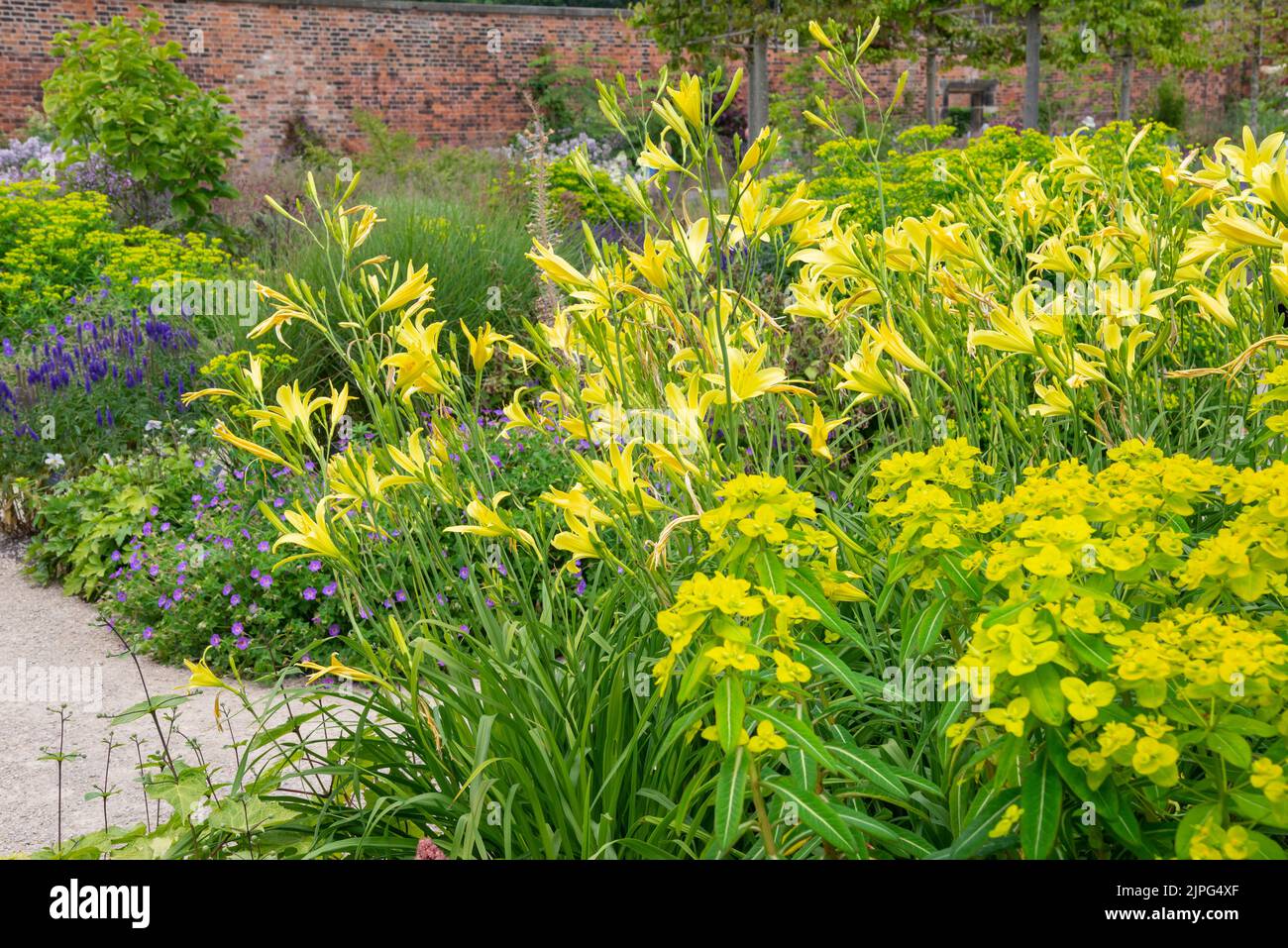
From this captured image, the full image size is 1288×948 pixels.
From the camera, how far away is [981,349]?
2514mm

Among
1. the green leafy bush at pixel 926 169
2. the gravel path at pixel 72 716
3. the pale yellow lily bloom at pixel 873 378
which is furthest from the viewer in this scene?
the green leafy bush at pixel 926 169

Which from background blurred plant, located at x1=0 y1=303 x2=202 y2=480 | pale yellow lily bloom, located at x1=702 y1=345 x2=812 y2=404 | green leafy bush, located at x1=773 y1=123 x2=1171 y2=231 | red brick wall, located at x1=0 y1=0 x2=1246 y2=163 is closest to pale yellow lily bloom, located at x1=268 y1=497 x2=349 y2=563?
pale yellow lily bloom, located at x1=702 y1=345 x2=812 y2=404

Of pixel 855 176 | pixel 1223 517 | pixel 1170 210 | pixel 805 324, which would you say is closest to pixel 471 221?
pixel 855 176

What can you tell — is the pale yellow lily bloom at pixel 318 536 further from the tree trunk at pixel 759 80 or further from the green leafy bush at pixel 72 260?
the tree trunk at pixel 759 80

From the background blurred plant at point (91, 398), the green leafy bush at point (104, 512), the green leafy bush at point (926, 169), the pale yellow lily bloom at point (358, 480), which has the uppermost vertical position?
the green leafy bush at point (926, 169)

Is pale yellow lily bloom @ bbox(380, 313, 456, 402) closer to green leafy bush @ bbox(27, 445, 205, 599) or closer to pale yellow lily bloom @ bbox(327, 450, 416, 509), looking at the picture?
pale yellow lily bloom @ bbox(327, 450, 416, 509)

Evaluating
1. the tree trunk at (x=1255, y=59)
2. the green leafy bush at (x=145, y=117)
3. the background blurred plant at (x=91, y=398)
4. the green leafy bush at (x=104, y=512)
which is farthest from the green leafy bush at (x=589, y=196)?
A: the tree trunk at (x=1255, y=59)

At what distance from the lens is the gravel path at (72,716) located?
10.2 ft

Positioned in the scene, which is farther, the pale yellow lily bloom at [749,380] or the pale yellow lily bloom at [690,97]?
the pale yellow lily bloom at [749,380]

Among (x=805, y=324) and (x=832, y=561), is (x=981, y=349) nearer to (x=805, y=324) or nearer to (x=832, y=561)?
(x=832, y=561)

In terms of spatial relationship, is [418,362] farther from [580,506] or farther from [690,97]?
[690,97]

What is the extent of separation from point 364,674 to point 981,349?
151 cm

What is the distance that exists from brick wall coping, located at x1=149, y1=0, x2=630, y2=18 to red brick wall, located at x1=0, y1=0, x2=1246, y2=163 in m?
0.02

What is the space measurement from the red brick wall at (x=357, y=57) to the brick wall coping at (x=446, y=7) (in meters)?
0.02
